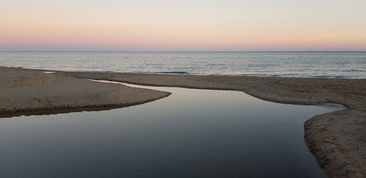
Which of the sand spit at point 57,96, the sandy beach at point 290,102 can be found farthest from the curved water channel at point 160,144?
the sand spit at point 57,96

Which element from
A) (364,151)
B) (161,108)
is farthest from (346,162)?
(161,108)

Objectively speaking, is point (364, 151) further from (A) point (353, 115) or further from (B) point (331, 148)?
(A) point (353, 115)

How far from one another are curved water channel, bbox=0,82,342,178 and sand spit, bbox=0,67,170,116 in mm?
2609

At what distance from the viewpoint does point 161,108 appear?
27.8m

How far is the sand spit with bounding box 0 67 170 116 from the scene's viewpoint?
26.0 metres

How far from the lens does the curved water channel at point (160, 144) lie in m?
13.0

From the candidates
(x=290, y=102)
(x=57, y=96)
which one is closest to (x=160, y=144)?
(x=57, y=96)

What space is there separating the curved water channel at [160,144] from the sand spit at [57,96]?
8.56ft

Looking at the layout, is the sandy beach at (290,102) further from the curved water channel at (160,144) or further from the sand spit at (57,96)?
the curved water channel at (160,144)

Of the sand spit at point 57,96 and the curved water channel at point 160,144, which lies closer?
the curved water channel at point 160,144

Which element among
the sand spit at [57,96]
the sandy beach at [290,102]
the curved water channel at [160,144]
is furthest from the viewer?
the sand spit at [57,96]

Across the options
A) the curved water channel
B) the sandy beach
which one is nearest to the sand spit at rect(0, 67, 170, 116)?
the sandy beach

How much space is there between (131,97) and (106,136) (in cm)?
1427

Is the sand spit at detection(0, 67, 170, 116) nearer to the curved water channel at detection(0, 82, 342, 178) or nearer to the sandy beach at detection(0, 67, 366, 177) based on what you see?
the sandy beach at detection(0, 67, 366, 177)
